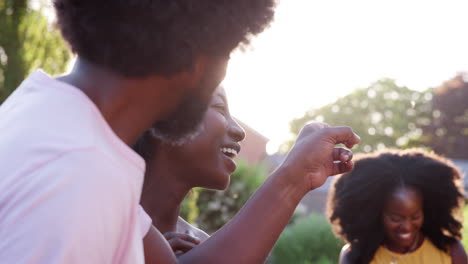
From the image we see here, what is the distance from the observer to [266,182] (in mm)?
2045

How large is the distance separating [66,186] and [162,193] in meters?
1.49

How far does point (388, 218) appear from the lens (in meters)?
4.44

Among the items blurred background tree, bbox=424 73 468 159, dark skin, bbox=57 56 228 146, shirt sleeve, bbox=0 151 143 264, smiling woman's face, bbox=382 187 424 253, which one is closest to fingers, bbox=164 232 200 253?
dark skin, bbox=57 56 228 146

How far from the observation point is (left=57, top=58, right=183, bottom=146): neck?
1420 mm

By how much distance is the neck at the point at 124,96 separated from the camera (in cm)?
142

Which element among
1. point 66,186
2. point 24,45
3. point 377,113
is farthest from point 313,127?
point 377,113

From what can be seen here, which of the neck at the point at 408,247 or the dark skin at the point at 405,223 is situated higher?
the dark skin at the point at 405,223

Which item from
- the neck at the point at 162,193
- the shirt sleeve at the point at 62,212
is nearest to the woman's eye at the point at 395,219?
the neck at the point at 162,193

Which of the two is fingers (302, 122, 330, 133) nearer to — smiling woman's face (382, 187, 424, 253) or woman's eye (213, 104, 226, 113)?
woman's eye (213, 104, 226, 113)

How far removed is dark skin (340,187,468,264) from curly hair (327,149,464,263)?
2.9 inches

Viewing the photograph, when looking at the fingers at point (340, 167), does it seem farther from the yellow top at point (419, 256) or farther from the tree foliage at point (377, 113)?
the tree foliage at point (377, 113)

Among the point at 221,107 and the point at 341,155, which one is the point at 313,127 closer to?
the point at 341,155

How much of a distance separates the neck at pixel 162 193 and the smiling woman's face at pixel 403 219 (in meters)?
2.21

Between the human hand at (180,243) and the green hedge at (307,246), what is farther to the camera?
the green hedge at (307,246)
